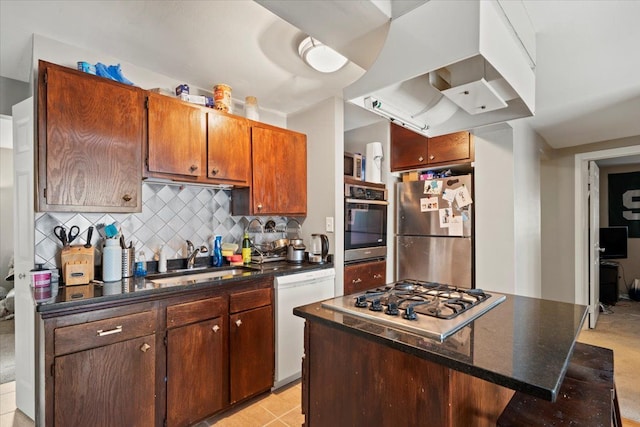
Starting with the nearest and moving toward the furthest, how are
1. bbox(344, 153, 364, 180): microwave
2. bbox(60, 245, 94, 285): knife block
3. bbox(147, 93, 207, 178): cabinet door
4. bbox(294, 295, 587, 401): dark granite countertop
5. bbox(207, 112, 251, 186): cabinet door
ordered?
bbox(294, 295, 587, 401): dark granite countertop → bbox(60, 245, 94, 285): knife block → bbox(147, 93, 207, 178): cabinet door → bbox(207, 112, 251, 186): cabinet door → bbox(344, 153, 364, 180): microwave

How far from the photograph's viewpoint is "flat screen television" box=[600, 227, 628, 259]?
4.98 m

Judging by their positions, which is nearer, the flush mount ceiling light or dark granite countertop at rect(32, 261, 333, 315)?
dark granite countertop at rect(32, 261, 333, 315)

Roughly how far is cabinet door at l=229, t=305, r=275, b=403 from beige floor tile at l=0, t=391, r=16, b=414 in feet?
4.85

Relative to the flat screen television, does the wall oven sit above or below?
above

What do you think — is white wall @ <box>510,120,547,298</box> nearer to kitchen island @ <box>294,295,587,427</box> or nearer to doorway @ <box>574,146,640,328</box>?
doorway @ <box>574,146,640,328</box>

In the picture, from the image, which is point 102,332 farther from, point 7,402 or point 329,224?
point 329,224

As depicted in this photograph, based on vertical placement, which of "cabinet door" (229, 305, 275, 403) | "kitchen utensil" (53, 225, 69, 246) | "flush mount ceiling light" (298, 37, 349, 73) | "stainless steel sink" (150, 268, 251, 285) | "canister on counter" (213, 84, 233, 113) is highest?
"flush mount ceiling light" (298, 37, 349, 73)

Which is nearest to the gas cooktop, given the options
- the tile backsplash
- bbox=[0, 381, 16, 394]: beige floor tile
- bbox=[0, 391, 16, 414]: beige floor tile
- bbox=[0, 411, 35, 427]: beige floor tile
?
the tile backsplash

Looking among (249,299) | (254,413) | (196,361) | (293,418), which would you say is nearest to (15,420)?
(196,361)

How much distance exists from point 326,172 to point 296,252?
29.2 inches

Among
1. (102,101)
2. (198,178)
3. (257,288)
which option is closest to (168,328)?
(257,288)

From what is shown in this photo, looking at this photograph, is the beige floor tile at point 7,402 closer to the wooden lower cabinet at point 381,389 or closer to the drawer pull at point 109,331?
the drawer pull at point 109,331

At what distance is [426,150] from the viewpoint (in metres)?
3.12

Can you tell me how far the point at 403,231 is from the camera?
3289 millimetres
